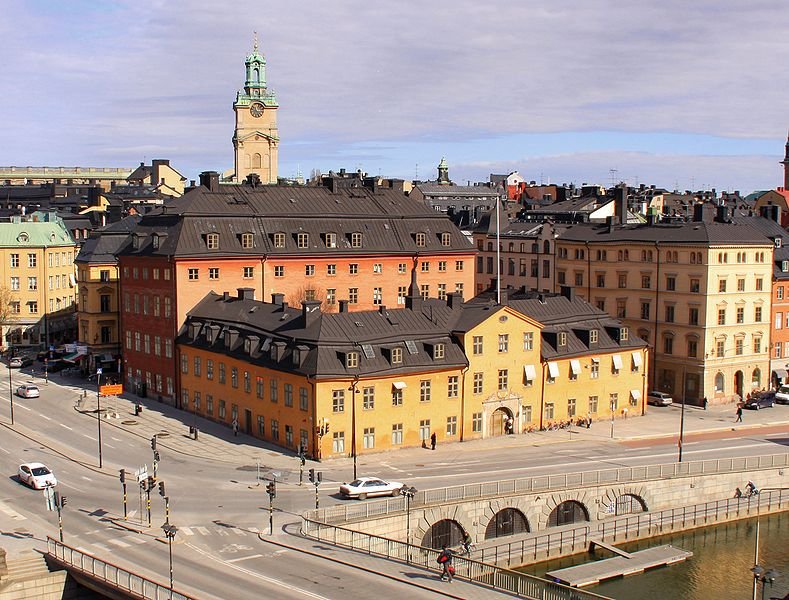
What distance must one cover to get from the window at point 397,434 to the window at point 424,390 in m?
2.43

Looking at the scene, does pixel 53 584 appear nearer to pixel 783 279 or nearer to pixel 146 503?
pixel 146 503

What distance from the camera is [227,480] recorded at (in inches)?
2291

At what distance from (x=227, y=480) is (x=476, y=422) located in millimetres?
19715

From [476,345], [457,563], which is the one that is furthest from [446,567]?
[476,345]

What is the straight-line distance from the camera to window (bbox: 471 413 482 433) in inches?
2756

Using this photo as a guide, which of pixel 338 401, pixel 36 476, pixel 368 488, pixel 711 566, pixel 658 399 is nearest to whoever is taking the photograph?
pixel 368 488

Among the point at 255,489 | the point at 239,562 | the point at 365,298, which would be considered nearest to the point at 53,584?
the point at 239,562

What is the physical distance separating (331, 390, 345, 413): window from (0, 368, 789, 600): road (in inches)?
131

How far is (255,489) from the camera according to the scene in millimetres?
56219

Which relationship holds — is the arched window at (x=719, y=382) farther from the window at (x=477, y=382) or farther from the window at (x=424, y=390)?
the window at (x=424, y=390)

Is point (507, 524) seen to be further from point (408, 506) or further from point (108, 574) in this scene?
point (108, 574)

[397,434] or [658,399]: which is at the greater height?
[397,434]

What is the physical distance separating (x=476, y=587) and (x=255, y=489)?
18.7 meters

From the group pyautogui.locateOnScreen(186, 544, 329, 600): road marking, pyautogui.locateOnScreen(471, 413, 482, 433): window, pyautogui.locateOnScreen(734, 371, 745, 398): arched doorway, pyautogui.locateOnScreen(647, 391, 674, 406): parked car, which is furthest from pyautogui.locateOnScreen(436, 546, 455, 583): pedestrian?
pyautogui.locateOnScreen(734, 371, 745, 398): arched doorway
